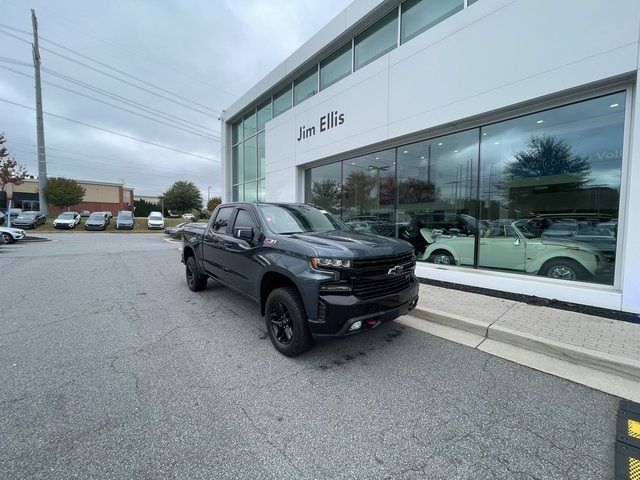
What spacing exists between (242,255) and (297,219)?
1.02 m

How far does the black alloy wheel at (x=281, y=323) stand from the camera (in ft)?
11.6

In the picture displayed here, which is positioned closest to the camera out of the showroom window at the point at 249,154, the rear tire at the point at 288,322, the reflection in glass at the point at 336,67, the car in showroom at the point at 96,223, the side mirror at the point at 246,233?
the rear tire at the point at 288,322

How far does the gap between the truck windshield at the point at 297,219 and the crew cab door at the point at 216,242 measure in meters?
0.98

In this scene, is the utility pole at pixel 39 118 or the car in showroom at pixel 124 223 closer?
the utility pole at pixel 39 118

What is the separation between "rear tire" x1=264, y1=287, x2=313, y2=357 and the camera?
3299 millimetres

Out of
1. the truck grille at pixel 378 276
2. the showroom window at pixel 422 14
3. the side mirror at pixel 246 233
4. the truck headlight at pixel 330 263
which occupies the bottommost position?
the truck grille at pixel 378 276

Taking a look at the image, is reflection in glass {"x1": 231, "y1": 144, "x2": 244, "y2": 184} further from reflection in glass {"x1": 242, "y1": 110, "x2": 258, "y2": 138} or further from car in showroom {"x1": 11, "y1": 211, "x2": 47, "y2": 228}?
car in showroom {"x1": 11, "y1": 211, "x2": 47, "y2": 228}

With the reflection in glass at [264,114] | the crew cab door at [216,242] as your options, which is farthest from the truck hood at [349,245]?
the reflection in glass at [264,114]

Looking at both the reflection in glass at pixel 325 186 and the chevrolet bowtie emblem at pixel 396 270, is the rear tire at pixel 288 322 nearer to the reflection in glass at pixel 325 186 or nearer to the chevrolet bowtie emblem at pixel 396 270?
the chevrolet bowtie emblem at pixel 396 270

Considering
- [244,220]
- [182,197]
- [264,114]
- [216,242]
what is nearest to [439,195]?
[244,220]

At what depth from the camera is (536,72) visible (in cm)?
532

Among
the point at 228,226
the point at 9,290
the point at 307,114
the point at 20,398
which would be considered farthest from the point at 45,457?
the point at 307,114

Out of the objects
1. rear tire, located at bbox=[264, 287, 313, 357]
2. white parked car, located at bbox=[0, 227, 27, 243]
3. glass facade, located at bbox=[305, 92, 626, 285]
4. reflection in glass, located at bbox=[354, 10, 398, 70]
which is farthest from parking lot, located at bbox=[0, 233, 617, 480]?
white parked car, located at bbox=[0, 227, 27, 243]

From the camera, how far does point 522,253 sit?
244 inches
